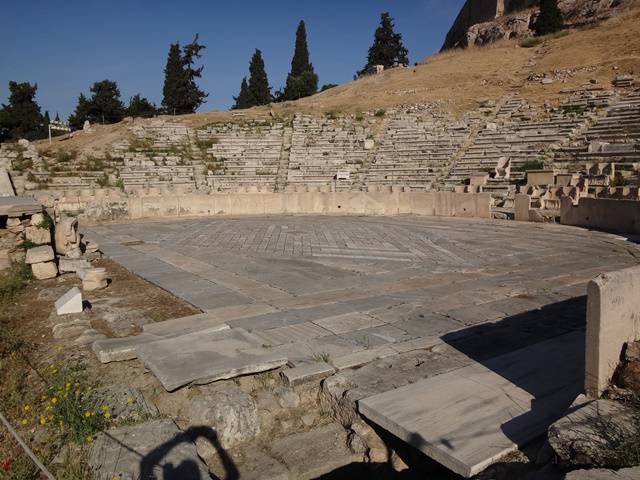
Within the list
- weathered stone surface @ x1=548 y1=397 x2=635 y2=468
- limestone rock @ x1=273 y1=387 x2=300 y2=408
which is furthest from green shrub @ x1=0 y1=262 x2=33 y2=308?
weathered stone surface @ x1=548 y1=397 x2=635 y2=468

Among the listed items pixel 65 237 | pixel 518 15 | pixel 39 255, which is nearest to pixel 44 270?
pixel 39 255

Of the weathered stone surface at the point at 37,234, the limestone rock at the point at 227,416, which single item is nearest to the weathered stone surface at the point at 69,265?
the weathered stone surface at the point at 37,234

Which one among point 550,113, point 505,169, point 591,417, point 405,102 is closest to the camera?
point 591,417

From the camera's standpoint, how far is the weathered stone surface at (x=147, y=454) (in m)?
2.92

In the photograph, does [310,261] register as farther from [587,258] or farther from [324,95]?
[324,95]

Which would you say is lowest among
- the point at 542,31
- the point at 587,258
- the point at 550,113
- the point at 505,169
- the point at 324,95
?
the point at 587,258

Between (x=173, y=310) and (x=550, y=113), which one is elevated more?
(x=550, y=113)

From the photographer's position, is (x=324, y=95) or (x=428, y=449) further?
(x=324, y=95)

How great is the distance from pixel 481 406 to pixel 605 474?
3.70ft

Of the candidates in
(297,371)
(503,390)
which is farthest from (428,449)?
(297,371)

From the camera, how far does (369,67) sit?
196 feet

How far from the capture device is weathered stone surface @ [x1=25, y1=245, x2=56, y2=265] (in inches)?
323

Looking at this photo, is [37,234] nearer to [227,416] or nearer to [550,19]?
[227,416]

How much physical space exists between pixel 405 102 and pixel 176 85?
22.8 m
